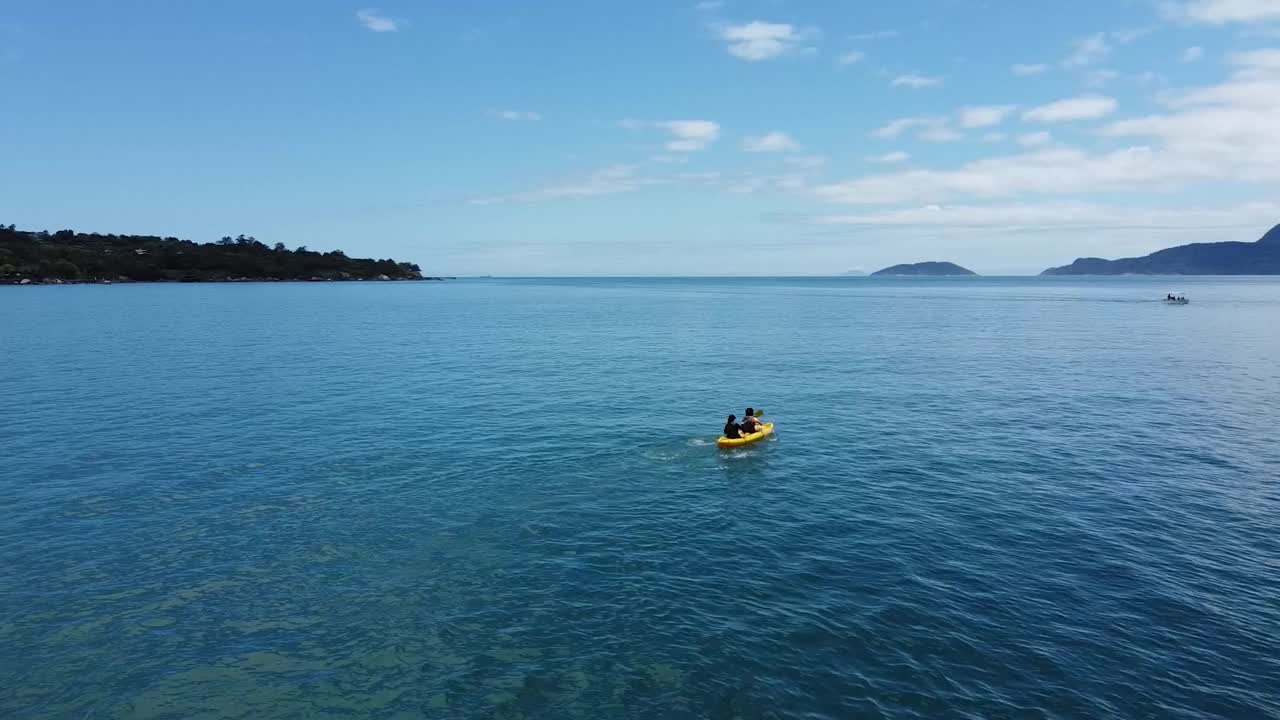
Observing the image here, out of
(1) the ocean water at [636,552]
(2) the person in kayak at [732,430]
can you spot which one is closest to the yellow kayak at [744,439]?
(2) the person in kayak at [732,430]

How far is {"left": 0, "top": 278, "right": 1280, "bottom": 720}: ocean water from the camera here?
1852 cm

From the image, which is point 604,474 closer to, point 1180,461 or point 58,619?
point 58,619

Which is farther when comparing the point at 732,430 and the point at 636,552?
the point at 732,430

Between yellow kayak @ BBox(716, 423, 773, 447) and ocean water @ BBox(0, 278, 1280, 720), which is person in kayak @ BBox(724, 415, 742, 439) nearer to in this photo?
yellow kayak @ BBox(716, 423, 773, 447)

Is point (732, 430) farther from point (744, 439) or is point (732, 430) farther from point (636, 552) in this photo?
point (636, 552)

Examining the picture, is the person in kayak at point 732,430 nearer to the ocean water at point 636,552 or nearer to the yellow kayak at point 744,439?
the yellow kayak at point 744,439

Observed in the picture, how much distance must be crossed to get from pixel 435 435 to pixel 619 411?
14.1m

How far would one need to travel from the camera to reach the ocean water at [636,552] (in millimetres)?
18516

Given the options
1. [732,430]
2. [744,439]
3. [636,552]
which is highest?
[732,430]

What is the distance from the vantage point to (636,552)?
87.2 ft

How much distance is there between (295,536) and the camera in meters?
28.0

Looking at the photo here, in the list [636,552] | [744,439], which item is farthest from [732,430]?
[636,552]

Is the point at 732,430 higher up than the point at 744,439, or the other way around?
the point at 732,430

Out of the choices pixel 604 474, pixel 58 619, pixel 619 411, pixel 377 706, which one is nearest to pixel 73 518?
pixel 58 619
